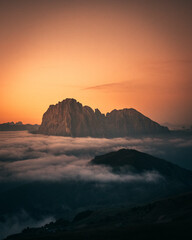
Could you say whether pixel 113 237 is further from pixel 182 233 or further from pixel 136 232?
pixel 182 233

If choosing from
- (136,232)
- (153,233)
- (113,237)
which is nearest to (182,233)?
(153,233)

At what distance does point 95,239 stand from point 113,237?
40.9 ft

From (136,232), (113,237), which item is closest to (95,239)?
(113,237)

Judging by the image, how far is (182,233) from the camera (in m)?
179

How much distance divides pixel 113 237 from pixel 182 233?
154ft

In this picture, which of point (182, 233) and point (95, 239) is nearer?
point (182, 233)

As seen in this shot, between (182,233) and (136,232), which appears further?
(136,232)

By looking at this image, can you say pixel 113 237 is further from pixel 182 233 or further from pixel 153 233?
pixel 182 233

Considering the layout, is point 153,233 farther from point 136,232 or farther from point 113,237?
point 113,237

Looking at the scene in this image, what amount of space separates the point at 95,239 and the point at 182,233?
58.7 metres

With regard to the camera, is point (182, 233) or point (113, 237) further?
point (113, 237)

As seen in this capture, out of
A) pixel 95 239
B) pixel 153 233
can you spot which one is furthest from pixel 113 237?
pixel 153 233

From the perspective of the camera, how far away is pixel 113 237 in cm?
19838

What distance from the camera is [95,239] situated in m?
199
